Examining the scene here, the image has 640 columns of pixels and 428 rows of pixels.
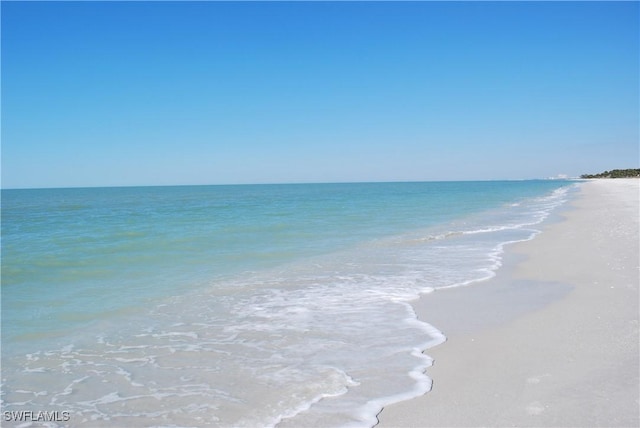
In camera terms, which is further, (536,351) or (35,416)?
(536,351)

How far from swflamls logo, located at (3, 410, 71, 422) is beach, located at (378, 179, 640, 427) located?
9.41ft

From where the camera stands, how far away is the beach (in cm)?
372

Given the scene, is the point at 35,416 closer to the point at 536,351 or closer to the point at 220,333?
the point at 220,333

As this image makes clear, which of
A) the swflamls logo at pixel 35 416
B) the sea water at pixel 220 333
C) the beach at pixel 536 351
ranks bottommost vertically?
the swflamls logo at pixel 35 416

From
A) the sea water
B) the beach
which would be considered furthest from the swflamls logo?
the beach

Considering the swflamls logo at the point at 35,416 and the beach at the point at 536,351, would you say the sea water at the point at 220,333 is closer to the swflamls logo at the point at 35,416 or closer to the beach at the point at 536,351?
the swflamls logo at the point at 35,416

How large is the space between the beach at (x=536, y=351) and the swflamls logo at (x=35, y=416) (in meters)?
2.87

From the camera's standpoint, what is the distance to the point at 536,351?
5051mm

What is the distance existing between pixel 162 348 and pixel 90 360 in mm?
808

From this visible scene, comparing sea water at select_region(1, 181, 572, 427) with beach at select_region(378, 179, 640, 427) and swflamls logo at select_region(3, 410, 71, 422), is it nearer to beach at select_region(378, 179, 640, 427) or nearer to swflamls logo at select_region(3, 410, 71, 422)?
swflamls logo at select_region(3, 410, 71, 422)

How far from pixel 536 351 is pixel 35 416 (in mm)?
5058

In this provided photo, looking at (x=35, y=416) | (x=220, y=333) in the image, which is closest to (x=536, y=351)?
(x=220, y=333)

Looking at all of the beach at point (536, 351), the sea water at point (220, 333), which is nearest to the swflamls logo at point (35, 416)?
the sea water at point (220, 333)

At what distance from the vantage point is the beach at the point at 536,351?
3.72m
